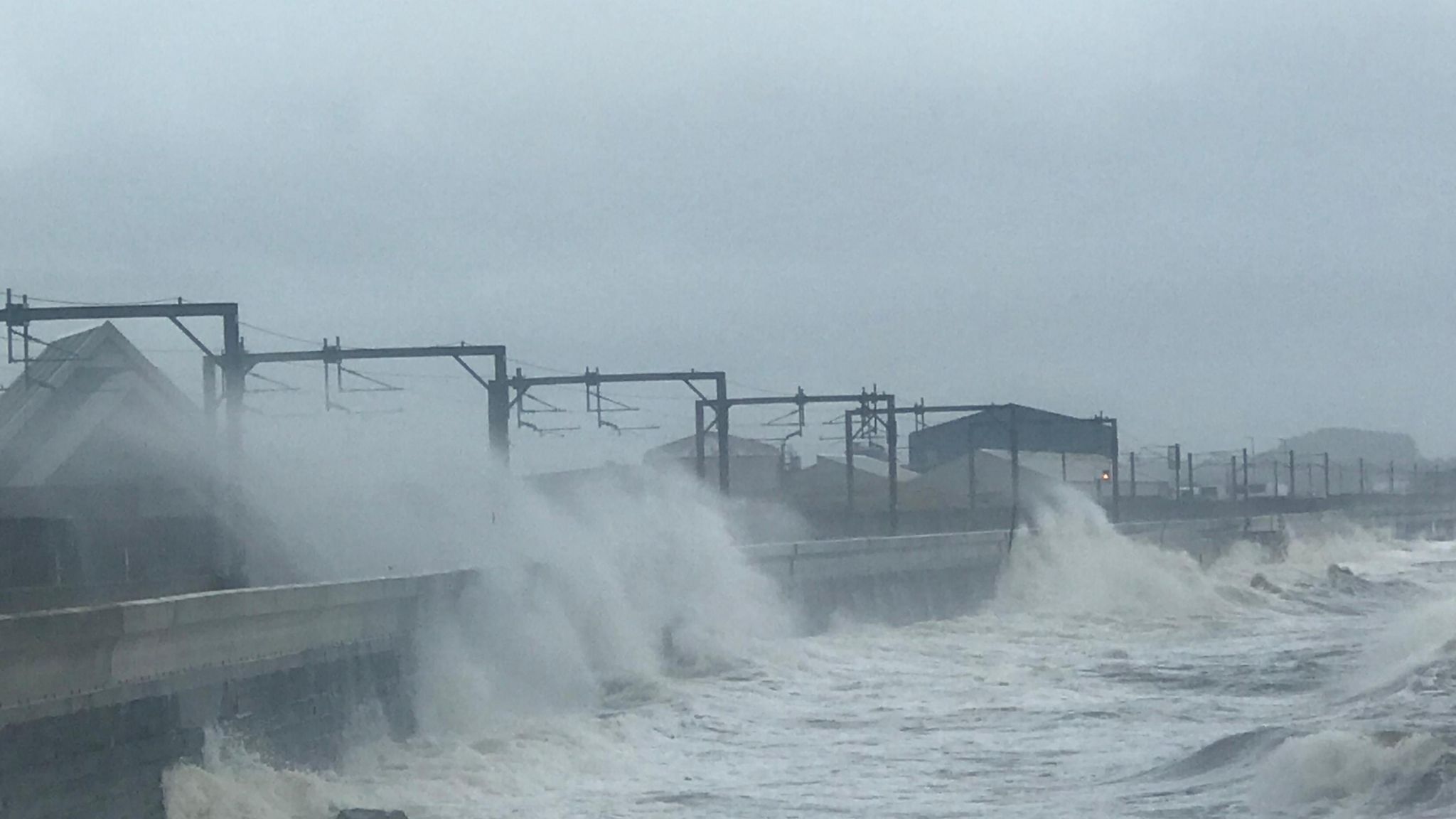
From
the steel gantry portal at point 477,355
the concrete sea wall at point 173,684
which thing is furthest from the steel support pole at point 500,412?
the concrete sea wall at point 173,684

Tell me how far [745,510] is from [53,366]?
17.6 m

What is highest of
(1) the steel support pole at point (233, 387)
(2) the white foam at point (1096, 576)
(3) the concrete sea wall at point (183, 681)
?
(1) the steel support pole at point (233, 387)

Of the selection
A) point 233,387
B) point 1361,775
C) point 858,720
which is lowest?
point 858,720

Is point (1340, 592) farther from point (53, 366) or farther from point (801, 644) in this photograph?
point (53, 366)

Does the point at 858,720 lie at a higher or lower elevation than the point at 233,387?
lower

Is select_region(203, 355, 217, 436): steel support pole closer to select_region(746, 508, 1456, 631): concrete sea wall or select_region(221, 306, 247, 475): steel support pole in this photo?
select_region(221, 306, 247, 475): steel support pole

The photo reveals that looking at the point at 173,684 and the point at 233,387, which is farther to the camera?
the point at 233,387

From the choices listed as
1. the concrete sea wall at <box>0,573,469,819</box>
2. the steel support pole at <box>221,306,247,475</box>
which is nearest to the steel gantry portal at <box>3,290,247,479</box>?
the steel support pole at <box>221,306,247,475</box>

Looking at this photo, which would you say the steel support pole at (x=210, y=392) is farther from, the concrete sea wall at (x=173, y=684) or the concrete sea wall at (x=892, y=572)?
the concrete sea wall at (x=173, y=684)

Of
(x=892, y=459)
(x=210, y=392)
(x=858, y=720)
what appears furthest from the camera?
(x=892, y=459)

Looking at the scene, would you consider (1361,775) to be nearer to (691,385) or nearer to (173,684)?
(173,684)

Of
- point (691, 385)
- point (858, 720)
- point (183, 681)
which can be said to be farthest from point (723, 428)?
point (183, 681)

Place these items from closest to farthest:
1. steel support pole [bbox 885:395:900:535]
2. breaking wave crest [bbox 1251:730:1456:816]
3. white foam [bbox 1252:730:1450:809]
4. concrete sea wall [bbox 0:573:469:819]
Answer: concrete sea wall [bbox 0:573:469:819] < breaking wave crest [bbox 1251:730:1456:816] < white foam [bbox 1252:730:1450:809] < steel support pole [bbox 885:395:900:535]

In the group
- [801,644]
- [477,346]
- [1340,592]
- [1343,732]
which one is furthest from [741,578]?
[1340,592]
